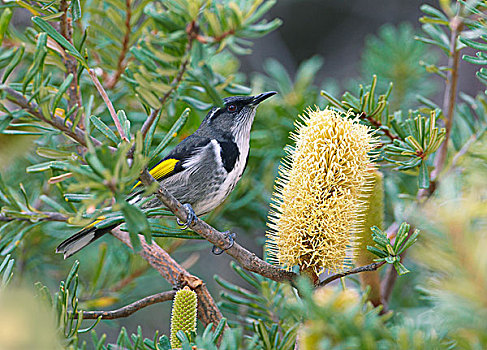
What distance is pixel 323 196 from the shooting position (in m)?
1.00

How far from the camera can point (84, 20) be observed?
155cm

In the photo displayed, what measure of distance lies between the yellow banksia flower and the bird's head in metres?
0.75

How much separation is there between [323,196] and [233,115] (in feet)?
3.21

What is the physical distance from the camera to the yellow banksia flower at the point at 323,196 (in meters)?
1.00

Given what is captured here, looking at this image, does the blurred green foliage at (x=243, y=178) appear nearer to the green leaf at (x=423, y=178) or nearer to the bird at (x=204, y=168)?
the green leaf at (x=423, y=178)

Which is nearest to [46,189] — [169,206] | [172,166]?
[172,166]

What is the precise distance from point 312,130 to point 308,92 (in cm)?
103

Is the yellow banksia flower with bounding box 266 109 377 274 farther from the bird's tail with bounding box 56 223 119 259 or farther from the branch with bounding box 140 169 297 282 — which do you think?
the bird's tail with bounding box 56 223 119 259

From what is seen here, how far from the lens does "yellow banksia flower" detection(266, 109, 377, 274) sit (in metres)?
1.00

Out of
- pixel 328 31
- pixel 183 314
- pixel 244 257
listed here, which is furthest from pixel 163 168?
pixel 328 31

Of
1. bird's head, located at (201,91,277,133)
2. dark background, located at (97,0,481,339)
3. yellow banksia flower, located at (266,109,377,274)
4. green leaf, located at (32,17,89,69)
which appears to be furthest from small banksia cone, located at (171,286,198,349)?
dark background, located at (97,0,481,339)

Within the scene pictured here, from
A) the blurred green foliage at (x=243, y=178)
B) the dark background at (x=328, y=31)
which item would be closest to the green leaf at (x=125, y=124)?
the blurred green foliage at (x=243, y=178)

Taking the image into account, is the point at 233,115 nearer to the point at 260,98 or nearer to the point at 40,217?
the point at 260,98

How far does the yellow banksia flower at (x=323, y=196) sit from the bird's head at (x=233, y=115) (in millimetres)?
751
